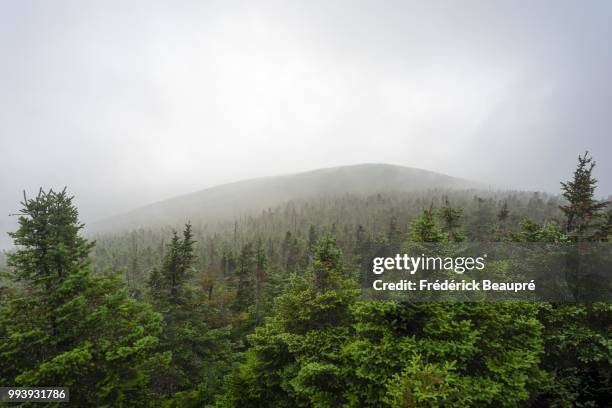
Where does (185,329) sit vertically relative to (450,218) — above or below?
below

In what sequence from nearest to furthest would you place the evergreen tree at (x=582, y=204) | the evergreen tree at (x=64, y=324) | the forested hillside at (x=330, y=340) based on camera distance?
1. the forested hillside at (x=330, y=340)
2. the evergreen tree at (x=64, y=324)
3. the evergreen tree at (x=582, y=204)

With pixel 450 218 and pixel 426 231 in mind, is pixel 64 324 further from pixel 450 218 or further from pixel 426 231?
pixel 450 218

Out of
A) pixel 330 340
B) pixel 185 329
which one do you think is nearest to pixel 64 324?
pixel 185 329

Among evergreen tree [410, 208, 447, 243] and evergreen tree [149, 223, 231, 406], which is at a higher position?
evergreen tree [410, 208, 447, 243]

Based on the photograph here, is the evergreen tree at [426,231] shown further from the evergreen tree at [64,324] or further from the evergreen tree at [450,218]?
the evergreen tree at [64,324]

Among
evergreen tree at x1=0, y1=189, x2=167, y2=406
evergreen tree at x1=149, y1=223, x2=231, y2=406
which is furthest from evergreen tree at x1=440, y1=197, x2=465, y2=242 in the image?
evergreen tree at x1=0, y1=189, x2=167, y2=406

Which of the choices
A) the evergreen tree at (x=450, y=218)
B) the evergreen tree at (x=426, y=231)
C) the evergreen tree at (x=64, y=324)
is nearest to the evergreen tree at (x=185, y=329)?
the evergreen tree at (x=64, y=324)

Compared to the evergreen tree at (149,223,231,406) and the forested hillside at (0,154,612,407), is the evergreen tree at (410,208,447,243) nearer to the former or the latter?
the forested hillside at (0,154,612,407)

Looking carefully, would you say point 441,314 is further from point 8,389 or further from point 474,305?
point 8,389

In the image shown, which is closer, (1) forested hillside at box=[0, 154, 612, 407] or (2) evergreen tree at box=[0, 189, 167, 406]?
(1) forested hillside at box=[0, 154, 612, 407]

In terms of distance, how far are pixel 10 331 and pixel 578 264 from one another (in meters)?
24.6

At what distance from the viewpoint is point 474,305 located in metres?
11.1

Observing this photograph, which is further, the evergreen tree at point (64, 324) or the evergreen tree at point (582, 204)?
the evergreen tree at point (582, 204)

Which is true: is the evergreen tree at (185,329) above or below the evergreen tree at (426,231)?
below
